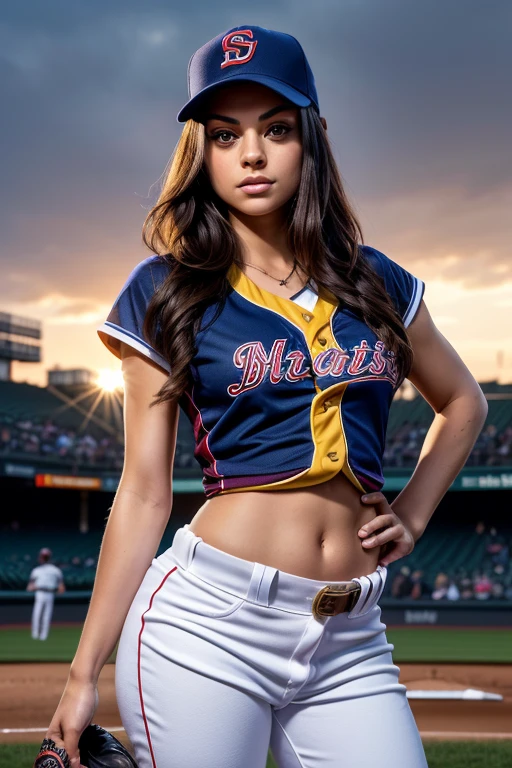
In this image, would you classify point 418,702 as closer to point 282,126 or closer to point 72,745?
point 72,745

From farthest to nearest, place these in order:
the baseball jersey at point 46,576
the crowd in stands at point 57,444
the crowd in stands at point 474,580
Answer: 1. the crowd in stands at point 57,444
2. the crowd in stands at point 474,580
3. the baseball jersey at point 46,576

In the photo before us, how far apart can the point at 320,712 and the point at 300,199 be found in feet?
3.28

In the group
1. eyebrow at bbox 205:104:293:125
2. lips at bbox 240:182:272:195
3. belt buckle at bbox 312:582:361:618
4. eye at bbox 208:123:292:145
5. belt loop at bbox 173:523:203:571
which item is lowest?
belt buckle at bbox 312:582:361:618

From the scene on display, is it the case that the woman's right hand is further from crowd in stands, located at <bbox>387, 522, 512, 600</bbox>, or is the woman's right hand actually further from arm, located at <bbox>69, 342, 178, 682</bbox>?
crowd in stands, located at <bbox>387, 522, 512, 600</bbox>

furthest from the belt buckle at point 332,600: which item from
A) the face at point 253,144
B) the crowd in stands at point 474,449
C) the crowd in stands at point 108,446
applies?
the crowd in stands at point 108,446

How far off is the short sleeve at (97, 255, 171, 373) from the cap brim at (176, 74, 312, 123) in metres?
0.30

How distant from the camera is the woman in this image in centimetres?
159

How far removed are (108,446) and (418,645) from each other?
45.2 feet

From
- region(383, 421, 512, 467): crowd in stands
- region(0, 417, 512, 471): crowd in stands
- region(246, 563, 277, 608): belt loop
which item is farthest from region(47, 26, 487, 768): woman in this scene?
region(0, 417, 512, 471): crowd in stands

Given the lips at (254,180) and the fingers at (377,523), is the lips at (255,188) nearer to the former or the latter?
the lips at (254,180)

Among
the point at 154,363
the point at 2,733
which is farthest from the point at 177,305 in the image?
the point at 2,733

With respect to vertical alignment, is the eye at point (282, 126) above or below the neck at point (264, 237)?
above

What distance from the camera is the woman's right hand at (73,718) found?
1.65 metres

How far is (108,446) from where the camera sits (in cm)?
2673
